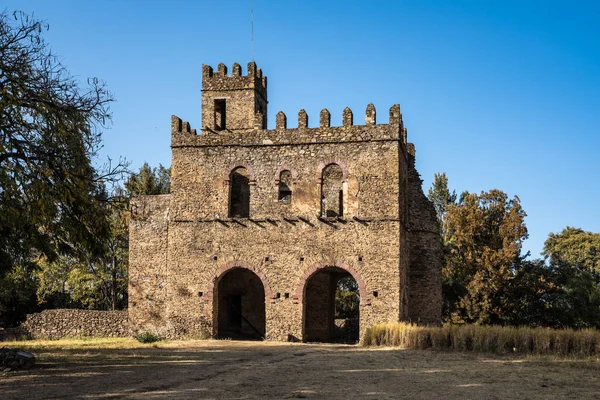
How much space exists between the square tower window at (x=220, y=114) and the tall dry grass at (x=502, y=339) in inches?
504

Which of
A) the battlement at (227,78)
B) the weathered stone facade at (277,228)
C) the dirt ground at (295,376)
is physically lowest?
the dirt ground at (295,376)

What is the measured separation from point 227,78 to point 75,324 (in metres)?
13.6

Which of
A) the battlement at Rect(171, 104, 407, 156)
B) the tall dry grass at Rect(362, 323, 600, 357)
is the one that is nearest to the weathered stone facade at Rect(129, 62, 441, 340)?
the battlement at Rect(171, 104, 407, 156)

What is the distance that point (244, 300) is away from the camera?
30.9 metres

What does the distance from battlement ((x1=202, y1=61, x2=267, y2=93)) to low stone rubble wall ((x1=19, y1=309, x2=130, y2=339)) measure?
11.2 metres

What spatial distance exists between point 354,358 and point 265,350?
156 inches

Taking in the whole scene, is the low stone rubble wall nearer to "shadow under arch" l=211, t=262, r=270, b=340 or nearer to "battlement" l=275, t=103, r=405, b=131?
"shadow under arch" l=211, t=262, r=270, b=340

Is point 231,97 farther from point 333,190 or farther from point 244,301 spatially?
point 244,301

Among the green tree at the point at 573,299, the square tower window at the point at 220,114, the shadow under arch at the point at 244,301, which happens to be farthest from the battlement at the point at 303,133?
the green tree at the point at 573,299

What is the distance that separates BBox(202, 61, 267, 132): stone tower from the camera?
30594 millimetres

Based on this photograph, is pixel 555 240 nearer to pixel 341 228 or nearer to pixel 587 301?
pixel 587 301

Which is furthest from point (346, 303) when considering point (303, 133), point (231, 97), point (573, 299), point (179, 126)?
point (179, 126)

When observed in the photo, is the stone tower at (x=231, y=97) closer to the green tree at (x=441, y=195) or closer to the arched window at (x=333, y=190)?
the arched window at (x=333, y=190)

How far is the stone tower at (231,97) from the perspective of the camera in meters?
30.6
